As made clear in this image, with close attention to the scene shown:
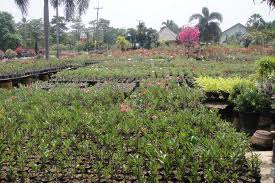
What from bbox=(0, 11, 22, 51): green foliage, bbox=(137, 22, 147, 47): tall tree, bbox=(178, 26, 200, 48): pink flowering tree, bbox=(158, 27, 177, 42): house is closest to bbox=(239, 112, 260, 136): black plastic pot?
bbox=(178, 26, 200, 48): pink flowering tree

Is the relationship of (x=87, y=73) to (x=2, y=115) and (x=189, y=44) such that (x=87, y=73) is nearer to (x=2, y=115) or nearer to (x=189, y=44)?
(x=2, y=115)

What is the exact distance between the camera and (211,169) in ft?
13.0

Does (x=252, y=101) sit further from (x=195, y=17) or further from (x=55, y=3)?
(x=195, y=17)

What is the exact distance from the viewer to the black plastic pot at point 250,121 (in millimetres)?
8750

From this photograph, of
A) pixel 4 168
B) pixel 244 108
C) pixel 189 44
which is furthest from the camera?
pixel 189 44

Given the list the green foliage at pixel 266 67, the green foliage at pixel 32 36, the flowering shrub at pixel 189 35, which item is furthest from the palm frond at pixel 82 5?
the green foliage at pixel 32 36

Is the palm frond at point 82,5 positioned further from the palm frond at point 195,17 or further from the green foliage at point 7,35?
the green foliage at point 7,35

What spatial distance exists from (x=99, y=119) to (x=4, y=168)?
6.76 ft

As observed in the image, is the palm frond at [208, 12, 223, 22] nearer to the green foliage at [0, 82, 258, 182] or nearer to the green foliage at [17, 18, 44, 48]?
the green foliage at [17, 18, 44, 48]

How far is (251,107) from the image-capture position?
884cm

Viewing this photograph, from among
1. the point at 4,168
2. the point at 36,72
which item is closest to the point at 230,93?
the point at 4,168

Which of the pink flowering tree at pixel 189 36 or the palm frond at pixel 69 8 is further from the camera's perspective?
the pink flowering tree at pixel 189 36

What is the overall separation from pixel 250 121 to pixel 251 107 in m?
0.35

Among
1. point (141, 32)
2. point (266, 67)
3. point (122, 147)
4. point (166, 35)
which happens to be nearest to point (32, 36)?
point (141, 32)
